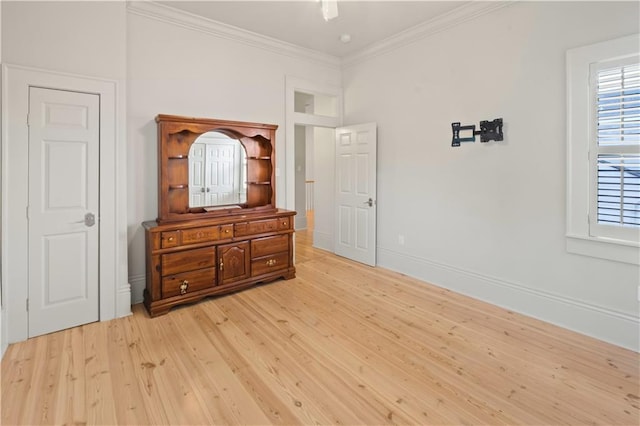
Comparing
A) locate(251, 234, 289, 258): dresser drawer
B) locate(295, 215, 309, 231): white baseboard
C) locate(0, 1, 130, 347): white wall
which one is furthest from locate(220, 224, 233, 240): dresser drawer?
locate(295, 215, 309, 231): white baseboard

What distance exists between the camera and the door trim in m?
2.61

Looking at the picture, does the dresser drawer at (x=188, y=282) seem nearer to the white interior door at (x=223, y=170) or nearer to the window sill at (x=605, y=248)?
the white interior door at (x=223, y=170)

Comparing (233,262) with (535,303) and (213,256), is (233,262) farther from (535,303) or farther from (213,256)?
(535,303)

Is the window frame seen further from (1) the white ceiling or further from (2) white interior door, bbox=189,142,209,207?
(2) white interior door, bbox=189,142,209,207

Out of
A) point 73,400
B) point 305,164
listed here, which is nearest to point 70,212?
point 73,400

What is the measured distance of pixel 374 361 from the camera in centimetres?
244

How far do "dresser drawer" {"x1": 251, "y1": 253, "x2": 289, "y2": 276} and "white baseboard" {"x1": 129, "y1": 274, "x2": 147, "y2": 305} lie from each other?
1.17 metres

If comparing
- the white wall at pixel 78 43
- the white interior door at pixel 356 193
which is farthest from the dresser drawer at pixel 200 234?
the white interior door at pixel 356 193

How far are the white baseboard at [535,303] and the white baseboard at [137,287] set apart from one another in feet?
10.4

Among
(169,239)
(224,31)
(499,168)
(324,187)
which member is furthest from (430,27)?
(169,239)

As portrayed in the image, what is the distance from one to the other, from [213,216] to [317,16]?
254 centimetres

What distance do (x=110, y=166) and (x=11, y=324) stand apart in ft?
4.85

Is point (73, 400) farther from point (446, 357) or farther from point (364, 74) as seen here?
point (364, 74)

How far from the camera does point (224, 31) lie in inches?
159
